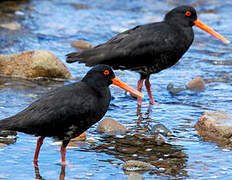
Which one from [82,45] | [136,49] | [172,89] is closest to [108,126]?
[136,49]

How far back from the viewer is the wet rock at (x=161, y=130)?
598cm

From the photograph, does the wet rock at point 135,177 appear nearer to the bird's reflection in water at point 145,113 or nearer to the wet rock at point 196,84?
the bird's reflection in water at point 145,113

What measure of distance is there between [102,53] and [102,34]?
4223mm

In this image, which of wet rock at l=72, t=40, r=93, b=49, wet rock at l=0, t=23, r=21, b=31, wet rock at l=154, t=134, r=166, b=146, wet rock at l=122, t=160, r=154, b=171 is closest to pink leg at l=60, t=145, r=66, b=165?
wet rock at l=122, t=160, r=154, b=171

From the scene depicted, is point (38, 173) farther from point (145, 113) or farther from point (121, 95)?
point (121, 95)

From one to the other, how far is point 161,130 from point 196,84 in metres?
2.29

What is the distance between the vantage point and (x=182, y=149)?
5551 millimetres

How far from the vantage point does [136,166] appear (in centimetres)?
491

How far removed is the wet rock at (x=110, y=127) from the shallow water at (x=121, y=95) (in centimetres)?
10

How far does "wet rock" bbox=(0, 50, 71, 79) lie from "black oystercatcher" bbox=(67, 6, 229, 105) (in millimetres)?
740

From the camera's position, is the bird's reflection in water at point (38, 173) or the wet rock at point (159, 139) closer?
the bird's reflection in water at point (38, 173)

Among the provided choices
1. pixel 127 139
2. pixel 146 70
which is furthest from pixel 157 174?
pixel 146 70

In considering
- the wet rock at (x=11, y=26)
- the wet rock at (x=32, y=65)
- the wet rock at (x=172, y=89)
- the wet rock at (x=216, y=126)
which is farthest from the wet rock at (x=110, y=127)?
the wet rock at (x=11, y=26)

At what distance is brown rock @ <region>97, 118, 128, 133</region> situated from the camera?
6.00 meters
